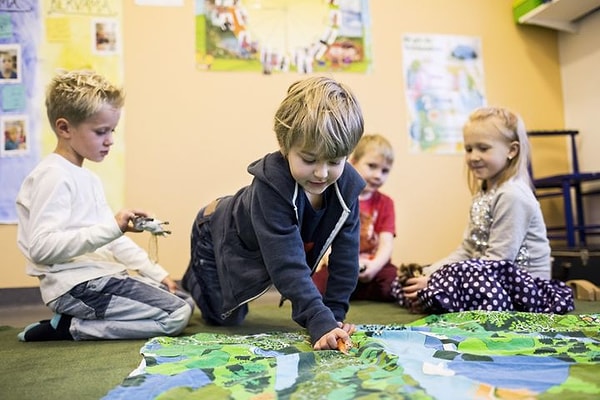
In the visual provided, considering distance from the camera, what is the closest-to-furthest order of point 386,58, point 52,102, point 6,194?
point 52,102, point 6,194, point 386,58

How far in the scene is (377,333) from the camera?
941 millimetres

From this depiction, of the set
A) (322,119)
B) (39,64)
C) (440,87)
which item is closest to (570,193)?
(440,87)

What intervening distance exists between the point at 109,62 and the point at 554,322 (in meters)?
1.81

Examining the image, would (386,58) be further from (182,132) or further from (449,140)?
(182,132)

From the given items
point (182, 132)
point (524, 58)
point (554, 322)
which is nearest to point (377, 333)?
point (554, 322)

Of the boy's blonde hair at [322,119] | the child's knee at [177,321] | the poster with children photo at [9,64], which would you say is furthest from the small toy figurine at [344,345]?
the poster with children photo at [9,64]

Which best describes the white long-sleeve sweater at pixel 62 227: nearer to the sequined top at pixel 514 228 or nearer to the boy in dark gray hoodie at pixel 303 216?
the boy in dark gray hoodie at pixel 303 216

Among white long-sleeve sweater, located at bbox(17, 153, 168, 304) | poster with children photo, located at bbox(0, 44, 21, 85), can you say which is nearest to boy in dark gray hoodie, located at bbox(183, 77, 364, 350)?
white long-sleeve sweater, located at bbox(17, 153, 168, 304)

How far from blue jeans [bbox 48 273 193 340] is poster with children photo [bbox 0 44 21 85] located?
1261mm

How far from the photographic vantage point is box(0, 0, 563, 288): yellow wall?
6.93 ft

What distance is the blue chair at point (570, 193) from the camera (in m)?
2.12

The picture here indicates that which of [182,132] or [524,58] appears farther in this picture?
[524,58]

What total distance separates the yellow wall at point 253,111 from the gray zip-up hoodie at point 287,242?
94cm

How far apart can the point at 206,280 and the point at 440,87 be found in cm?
158
